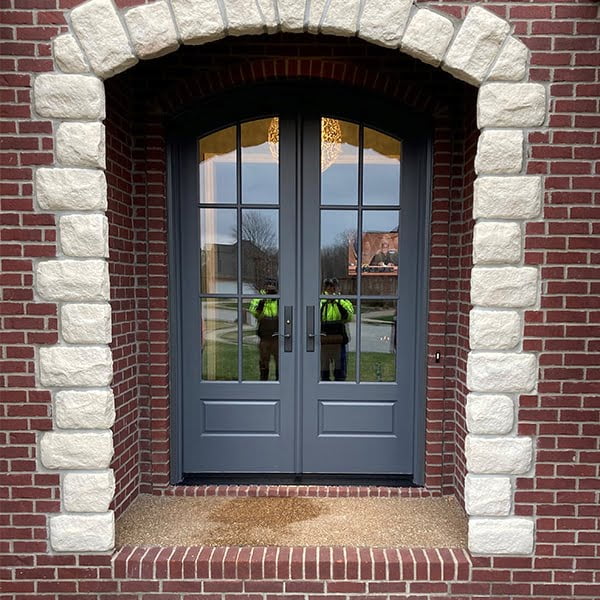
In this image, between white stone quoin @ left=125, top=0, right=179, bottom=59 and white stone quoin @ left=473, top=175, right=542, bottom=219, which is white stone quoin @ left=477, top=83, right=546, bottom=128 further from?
white stone quoin @ left=125, top=0, right=179, bottom=59

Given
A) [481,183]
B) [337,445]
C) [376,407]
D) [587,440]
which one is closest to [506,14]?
[481,183]

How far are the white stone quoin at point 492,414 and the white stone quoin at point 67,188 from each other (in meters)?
2.35

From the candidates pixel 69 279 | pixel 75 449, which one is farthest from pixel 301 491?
pixel 69 279

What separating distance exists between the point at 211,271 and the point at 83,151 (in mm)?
1200

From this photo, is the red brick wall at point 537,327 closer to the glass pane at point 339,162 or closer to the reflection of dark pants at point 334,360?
the glass pane at point 339,162

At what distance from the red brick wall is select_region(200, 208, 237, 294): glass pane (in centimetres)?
109

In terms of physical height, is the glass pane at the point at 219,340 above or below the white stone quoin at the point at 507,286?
below

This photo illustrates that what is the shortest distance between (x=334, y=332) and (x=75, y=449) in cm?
181

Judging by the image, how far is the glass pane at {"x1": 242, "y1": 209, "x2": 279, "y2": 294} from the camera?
3223mm

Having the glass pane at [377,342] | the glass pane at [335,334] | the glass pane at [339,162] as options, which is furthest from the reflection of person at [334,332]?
the glass pane at [339,162]

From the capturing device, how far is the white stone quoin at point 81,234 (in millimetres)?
2348

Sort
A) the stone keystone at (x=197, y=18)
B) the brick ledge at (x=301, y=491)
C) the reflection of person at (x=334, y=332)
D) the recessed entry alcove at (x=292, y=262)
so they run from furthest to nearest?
1. the reflection of person at (x=334, y=332)
2. the brick ledge at (x=301, y=491)
3. the recessed entry alcove at (x=292, y=262)
4. the stone keystone at (x=197, y=18)

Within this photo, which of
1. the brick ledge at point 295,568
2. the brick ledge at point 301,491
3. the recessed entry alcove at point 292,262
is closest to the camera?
the brick ledge at point 295,568

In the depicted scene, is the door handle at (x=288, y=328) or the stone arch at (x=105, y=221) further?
the door handle at (x=288, y=328)
